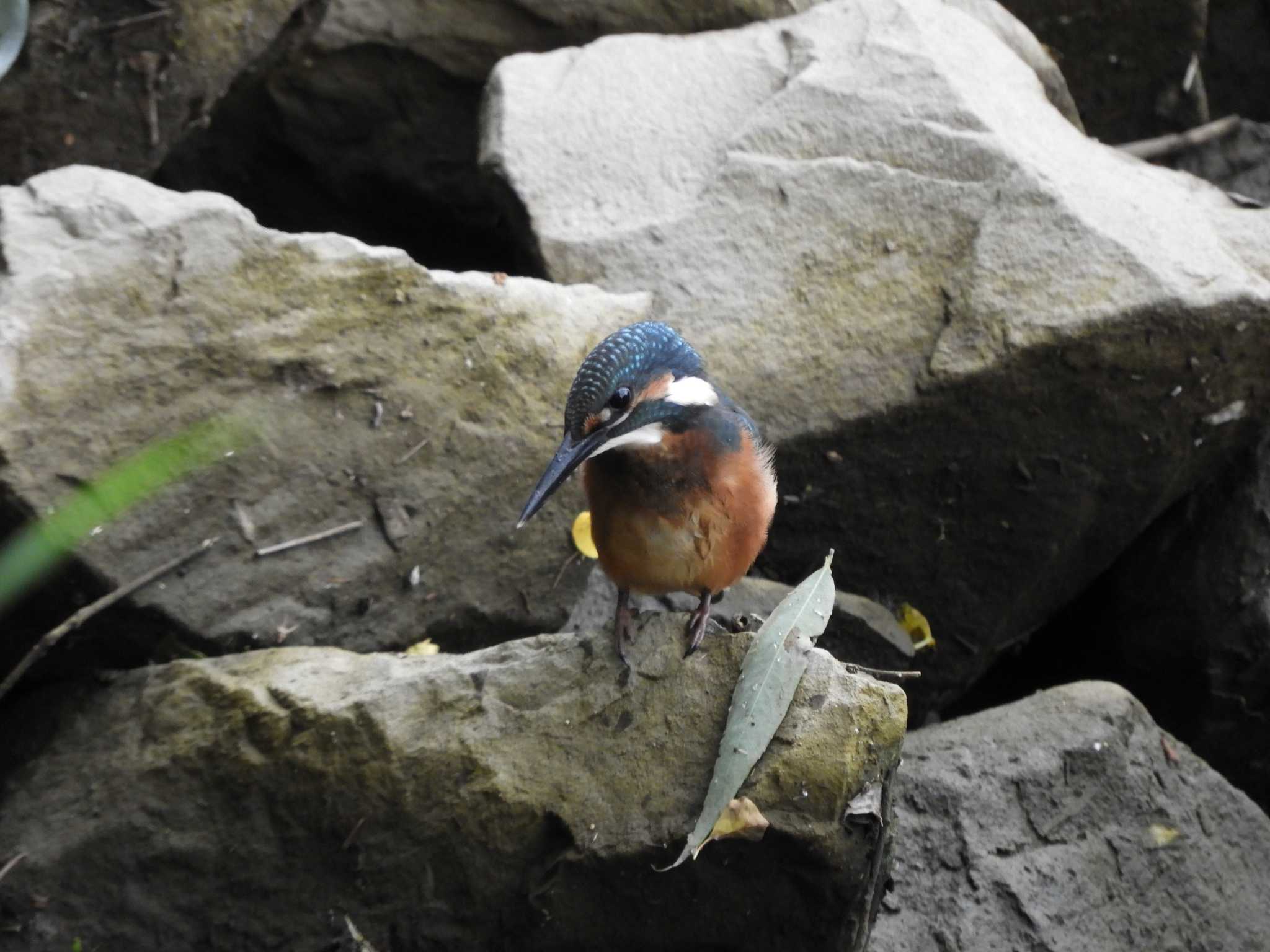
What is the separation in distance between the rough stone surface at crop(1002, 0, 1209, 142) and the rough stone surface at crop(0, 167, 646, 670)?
3.13 metres

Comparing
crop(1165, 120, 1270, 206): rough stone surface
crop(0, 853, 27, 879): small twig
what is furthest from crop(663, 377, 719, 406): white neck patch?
crop(1165, 120, 1270, 206): rough stone surface

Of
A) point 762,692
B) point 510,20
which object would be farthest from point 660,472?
point 510,20

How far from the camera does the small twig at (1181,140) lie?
19.2 feet

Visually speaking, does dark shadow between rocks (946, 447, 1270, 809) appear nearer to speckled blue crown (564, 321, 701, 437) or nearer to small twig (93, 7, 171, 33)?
speckled blue crown (564, 321, 701, 437)

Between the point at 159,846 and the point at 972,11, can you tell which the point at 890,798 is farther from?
the point at 972,11

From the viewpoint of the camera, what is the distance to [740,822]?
2.60 m

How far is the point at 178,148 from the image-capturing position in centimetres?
526

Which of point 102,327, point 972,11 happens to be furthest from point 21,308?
point 972,11

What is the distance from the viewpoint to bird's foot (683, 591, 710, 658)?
2.94 m

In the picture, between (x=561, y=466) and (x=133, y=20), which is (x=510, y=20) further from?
(x=561, y=466)

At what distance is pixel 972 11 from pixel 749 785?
3.79 m

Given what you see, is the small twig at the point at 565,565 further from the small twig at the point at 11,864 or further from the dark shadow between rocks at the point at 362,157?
the dark shadow between rocks at the point at 362,157

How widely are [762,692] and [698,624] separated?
0.34 metres

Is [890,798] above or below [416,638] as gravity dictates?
above
